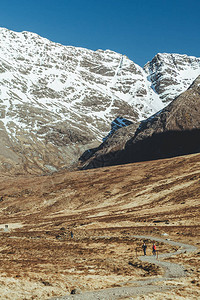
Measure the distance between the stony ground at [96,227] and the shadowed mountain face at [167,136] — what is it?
41.8 meters

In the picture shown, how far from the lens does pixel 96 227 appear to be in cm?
6241

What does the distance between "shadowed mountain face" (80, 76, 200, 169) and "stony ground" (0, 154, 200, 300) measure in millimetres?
41785

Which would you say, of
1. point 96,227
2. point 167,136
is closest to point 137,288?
point 96,227

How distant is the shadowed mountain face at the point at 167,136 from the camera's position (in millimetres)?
161750

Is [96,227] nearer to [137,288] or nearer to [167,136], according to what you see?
[137,288]

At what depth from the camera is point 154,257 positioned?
36.2 meters

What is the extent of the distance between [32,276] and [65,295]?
484 centimetres

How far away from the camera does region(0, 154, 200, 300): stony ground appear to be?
86.9ft

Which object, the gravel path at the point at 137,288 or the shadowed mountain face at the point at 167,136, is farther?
the shadowed mountain face at the point at 167,136

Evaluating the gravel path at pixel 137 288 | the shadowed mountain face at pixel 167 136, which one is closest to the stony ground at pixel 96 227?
the gravel path at pixel 137 288

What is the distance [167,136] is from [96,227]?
115260 mm

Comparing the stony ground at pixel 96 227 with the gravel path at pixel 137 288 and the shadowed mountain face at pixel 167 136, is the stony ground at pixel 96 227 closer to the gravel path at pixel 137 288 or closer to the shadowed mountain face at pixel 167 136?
the gravel path at pixel 137 288

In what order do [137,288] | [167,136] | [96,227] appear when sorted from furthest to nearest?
[167,136]
[96,227]
[137,288]

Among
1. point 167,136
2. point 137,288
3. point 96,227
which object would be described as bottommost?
point 96,227
